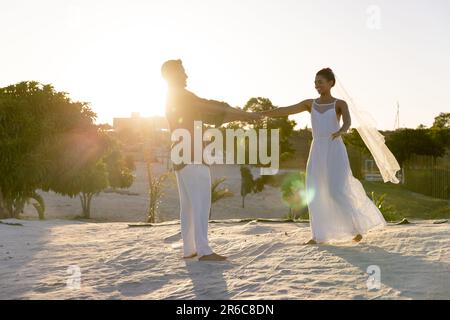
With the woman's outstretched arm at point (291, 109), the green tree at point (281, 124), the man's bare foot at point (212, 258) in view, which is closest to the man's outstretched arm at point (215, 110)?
the woman's outstretched arm at point (291, 109)

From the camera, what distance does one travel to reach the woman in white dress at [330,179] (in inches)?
272

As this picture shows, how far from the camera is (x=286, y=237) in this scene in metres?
7.53

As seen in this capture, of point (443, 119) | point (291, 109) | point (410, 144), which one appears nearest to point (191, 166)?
point (291, 109)

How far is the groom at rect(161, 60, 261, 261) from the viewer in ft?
19.4

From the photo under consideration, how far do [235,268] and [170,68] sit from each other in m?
2.08

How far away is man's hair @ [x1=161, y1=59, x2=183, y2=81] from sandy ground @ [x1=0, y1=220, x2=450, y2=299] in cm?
189

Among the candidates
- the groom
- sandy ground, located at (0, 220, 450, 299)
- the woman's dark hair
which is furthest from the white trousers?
the woman's dark hair

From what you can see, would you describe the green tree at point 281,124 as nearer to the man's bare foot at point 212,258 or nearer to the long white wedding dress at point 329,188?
the long white wedding dress at point 329,188

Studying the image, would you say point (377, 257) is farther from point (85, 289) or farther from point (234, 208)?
point (234, 208)

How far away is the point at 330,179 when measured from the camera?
6.98 meters

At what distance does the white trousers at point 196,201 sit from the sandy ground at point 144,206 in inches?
804

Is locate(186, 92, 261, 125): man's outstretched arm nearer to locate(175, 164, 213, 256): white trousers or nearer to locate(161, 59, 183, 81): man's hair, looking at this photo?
locate(161, 59, 183, 81): man's hair

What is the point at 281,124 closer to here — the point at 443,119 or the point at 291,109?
the point at 291,109

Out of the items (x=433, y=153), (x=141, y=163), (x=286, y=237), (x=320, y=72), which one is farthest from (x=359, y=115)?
(x=141, y=163)
